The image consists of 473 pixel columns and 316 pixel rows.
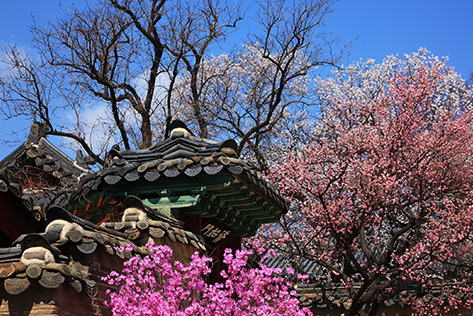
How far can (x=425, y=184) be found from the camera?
42.9 ft

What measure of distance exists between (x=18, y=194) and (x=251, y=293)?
2.85 meters

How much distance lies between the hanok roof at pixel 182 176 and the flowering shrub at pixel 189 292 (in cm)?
184

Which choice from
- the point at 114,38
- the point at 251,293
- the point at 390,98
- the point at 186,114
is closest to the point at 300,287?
the point at 390,98

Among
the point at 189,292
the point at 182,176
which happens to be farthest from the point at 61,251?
the point at 182,176

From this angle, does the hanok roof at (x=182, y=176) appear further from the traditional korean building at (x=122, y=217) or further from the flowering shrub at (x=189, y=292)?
the flowering shrub at (x=189, y=292)

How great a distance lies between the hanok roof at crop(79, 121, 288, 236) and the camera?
276 inches

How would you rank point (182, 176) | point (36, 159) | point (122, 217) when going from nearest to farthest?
point (122, 217)
point (182, 176)
point (36, 159)

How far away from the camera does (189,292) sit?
16.6 feet

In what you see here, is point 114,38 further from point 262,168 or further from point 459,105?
point 459,105

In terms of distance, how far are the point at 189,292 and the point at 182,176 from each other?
7.57ft

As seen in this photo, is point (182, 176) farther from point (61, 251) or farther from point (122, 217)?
point (61, 251)

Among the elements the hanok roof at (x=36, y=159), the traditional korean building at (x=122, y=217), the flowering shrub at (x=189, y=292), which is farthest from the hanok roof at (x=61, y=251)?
the hanok roof at (x=36, y=159)

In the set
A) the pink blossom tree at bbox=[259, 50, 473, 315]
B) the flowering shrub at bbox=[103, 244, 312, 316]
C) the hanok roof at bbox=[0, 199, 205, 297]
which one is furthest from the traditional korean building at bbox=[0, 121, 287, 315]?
the pink blossom tree at bbox=[259, 50, 473, 315]

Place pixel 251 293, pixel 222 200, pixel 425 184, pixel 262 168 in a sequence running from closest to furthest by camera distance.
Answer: pixel 251 293, pixel 222 200, pixel 425 184, pixel 262 168
